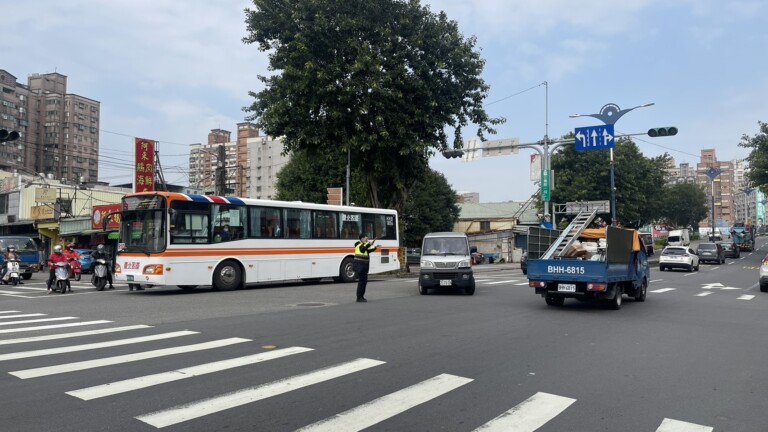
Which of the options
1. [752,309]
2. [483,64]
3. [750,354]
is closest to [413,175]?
[483,64]

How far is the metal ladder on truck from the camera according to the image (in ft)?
46.0

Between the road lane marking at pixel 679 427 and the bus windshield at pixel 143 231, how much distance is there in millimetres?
14975

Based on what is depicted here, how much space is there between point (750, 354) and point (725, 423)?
13.1 ft

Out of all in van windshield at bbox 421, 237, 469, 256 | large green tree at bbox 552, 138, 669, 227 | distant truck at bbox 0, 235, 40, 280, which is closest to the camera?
van windshield at bbox 421, 237, 469, 256

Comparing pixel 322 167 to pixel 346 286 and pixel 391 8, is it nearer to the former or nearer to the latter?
pixel 391 8

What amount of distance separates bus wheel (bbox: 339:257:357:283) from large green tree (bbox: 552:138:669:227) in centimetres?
3049

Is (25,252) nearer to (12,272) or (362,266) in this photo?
(12,272)

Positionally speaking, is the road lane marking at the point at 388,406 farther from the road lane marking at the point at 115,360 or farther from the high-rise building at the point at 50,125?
the high-rise building at the point at 50,125

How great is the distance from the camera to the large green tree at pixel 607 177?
47.9 m

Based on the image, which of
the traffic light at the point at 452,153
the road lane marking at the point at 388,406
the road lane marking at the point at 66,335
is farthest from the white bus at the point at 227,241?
the road lane marking at the point at 388,406

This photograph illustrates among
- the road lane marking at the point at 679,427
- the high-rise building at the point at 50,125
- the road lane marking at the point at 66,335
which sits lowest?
the road lane marking at the point at 66,335

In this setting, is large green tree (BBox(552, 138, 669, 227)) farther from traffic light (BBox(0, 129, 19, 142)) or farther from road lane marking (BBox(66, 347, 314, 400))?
road lane marking (BBox(66, 347, 314, 400))

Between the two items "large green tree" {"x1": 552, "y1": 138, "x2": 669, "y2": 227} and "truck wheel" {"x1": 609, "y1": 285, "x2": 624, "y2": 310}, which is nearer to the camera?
"truck wheel" {"x1": 609, "y1": 285, "x2": 624, "y2": 310}

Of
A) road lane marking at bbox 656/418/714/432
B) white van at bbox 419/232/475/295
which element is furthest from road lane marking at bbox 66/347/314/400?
white van at bbox 419/232/475/295
